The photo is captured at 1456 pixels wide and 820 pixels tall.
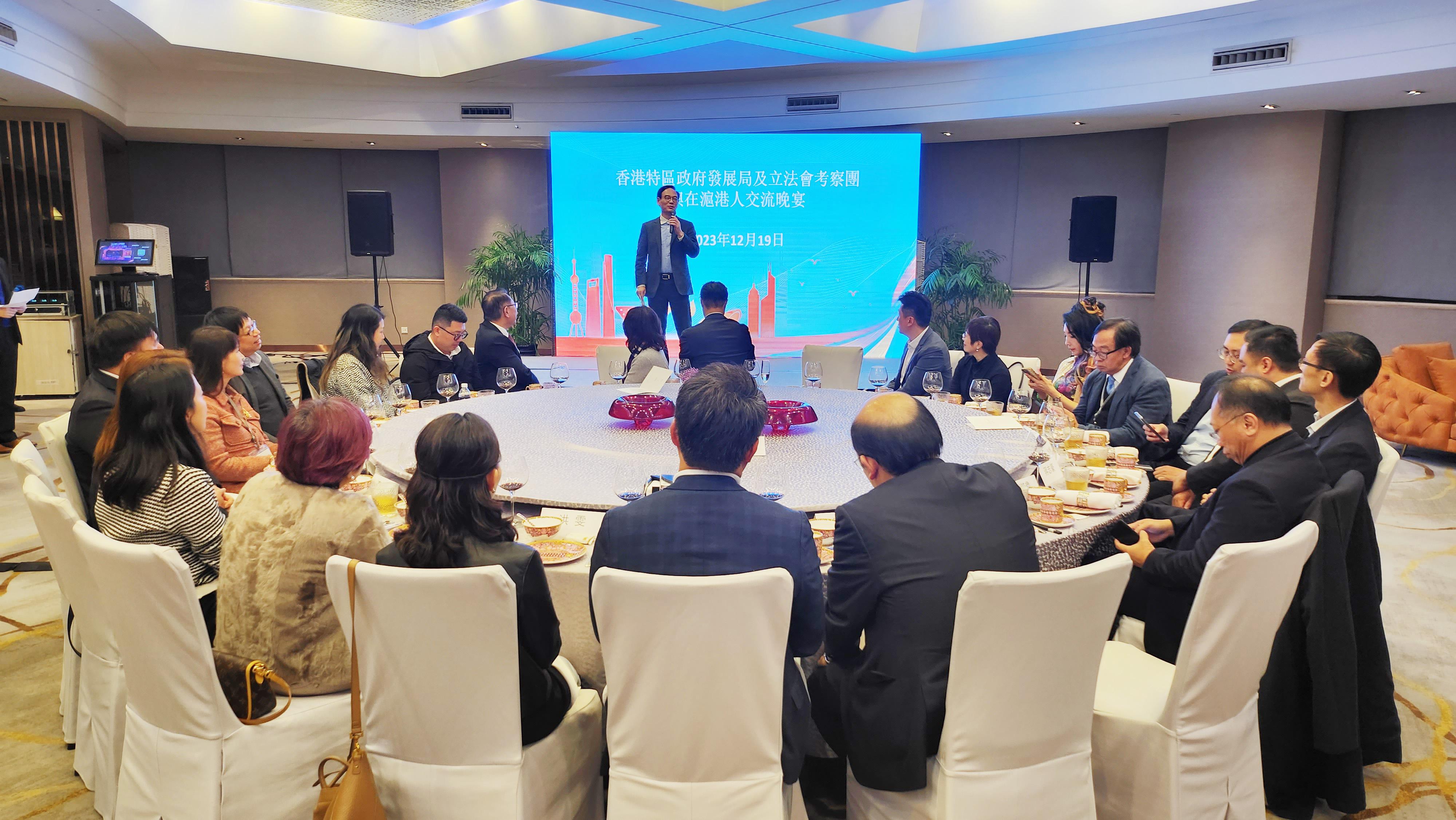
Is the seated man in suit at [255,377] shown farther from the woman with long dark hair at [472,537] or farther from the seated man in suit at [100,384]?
the woman with long dark hair at [472,537]

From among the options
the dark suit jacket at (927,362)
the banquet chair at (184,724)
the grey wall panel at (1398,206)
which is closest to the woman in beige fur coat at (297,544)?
the banquet chair at (184,724)

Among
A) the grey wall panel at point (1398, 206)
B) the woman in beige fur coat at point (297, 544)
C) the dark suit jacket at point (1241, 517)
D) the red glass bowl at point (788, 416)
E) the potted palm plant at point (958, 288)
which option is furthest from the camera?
the potted palm plant at point (958, 288)

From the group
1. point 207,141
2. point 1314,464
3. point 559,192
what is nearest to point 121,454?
point 1314,464

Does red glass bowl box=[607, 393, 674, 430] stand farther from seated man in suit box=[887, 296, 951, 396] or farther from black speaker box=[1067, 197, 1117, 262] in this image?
black speaker box=[1067, 197, 1117, 262]

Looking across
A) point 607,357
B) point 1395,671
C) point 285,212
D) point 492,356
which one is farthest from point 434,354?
point 285,212

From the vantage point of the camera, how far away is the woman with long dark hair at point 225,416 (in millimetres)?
3338

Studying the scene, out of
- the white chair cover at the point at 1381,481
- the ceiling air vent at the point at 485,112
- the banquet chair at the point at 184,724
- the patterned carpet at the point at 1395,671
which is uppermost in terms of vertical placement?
the ceiling air vent at the point at 485,112

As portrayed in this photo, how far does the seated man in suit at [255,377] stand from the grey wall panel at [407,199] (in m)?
7.48

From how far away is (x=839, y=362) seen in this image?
630cm

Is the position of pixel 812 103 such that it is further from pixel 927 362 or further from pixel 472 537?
pixel 472 537

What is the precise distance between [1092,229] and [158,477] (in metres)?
7.97

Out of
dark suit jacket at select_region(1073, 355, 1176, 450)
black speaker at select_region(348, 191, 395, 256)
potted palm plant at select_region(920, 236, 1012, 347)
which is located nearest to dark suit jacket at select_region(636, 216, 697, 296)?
potted palm plant at select_region(920, 236, 1012, 347)

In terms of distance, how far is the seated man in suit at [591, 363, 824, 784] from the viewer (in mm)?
1925

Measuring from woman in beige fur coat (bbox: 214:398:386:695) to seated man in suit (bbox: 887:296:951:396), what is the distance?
11.6 feet
